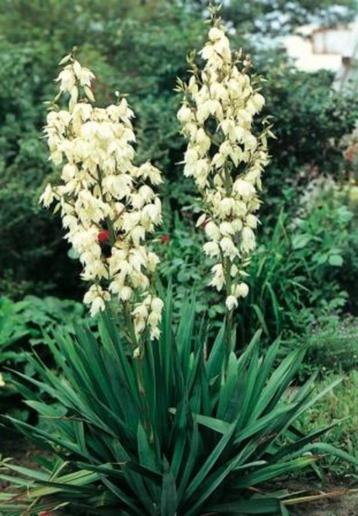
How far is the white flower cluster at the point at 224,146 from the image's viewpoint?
3916 mm

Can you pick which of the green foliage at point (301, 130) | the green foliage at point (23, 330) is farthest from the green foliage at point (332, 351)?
the green foliage at point (301, 130)

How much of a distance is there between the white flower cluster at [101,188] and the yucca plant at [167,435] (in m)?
→ 0.51

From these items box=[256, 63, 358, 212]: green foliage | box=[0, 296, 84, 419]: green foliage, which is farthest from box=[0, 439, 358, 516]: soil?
box=[256, 63, 358, 212]: green foliage

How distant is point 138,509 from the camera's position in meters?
4.03

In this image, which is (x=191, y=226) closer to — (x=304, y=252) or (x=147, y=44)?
(x=304, y=252)

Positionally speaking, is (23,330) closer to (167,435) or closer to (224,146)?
(167,435)

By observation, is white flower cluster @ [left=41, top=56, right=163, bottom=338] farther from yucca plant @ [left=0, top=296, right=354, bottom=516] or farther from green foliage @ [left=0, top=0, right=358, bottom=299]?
green foliage @ [left=0, top=0, right=358, bottom=299]

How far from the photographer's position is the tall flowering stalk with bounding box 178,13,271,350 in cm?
392

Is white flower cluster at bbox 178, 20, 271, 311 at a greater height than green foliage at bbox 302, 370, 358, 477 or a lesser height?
greater

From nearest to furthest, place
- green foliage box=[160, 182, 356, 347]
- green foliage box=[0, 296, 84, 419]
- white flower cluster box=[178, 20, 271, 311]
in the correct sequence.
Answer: white flower cluster box=[178, 20, 271, 311]
green foliage box=[0, 296, 84, 419]
green foliage box=[160, 182, 356, 347]

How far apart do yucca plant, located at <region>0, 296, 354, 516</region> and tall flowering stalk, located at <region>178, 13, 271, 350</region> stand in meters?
0.37

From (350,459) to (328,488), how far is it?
0.30 metres

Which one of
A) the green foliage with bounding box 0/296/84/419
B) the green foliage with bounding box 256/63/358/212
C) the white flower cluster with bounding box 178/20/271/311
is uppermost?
the white flower cluster with bounding box 178/20/271/311

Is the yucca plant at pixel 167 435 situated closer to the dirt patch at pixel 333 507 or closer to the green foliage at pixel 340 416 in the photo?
the dirt patch at pixel 333 507
